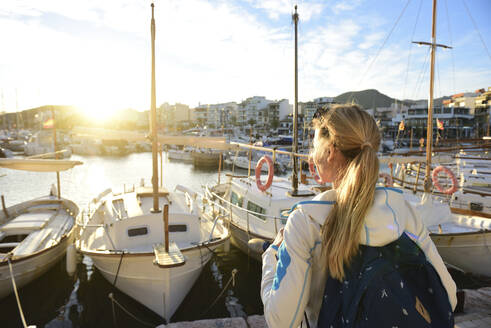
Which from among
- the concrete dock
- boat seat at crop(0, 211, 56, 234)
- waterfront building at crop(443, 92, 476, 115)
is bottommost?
boat seat at crop(0, 211, 56, 234)

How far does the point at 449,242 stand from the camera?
10.5m

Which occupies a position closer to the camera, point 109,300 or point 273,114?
point 109,300

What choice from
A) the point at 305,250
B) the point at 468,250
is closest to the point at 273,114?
the point at 468,250

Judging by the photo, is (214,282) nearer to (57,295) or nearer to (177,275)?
(177,275)

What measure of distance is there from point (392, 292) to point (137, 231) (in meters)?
9.01

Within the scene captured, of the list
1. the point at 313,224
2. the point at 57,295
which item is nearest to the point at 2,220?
the point at 57,295

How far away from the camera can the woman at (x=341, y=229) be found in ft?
4.17

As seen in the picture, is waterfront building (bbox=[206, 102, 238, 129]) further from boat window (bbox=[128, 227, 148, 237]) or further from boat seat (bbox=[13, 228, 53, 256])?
boat window (bbox=[128, 227, 148, 237])

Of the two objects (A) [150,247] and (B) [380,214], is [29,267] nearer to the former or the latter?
(A) [150,247]

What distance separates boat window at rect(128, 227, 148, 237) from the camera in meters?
9.12

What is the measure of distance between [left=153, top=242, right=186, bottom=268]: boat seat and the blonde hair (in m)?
6.18

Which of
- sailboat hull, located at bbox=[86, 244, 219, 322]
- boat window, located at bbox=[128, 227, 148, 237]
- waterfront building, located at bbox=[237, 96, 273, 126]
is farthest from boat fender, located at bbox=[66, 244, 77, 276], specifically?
waterfront building, located at bbox=[237, 96, 273, 126]

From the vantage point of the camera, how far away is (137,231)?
920 centimetres

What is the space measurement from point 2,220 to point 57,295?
20.3 ft
